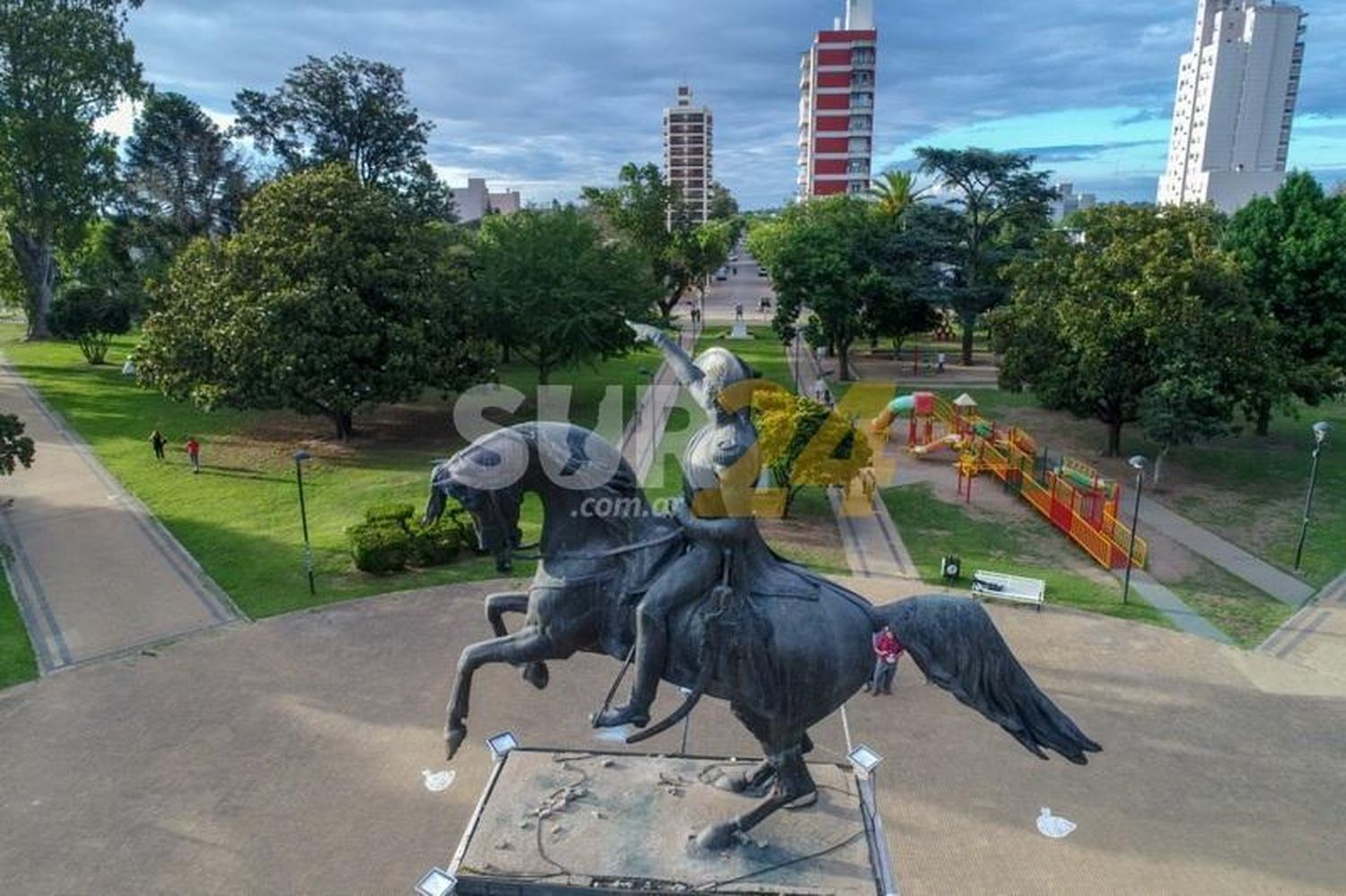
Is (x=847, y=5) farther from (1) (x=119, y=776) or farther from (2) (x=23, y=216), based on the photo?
(1) (x=119, y=776)

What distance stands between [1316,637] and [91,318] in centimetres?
5371

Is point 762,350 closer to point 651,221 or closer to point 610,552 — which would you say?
point 651,221

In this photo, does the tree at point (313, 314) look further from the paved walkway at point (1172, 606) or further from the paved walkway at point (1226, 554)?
the paved walkway at point (1226, 554)

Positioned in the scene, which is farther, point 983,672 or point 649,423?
point 649,423

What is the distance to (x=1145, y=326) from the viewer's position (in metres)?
26.0

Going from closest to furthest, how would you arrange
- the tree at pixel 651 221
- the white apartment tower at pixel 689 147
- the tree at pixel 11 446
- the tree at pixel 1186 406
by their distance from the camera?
the tree at pixel 11 446
the tree at pixel 1186 406
the tree at pixel 651 221
the white apartment tower at pixel 689 147

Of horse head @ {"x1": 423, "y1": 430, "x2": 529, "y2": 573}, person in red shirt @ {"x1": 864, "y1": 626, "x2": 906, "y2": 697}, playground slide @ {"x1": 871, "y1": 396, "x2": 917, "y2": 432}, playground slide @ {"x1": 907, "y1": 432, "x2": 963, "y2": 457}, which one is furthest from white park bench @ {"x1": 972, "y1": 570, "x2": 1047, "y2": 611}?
playground slide @ {"x1": 871, "y1": 396, "x2": 917, "y2": 432}

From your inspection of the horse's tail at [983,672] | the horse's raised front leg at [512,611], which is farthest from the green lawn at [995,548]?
the horse's raised front leg at [512,611]

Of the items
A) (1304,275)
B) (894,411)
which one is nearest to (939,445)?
(894,411)

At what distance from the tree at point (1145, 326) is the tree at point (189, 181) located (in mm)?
44347

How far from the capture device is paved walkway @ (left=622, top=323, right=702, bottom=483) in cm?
2816

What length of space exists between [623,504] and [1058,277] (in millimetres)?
25602

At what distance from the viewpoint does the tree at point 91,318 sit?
46.7 m

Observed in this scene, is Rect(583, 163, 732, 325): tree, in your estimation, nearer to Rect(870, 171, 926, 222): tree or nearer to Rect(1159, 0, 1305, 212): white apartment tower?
Rect(870, 171, 926, 222): tree
